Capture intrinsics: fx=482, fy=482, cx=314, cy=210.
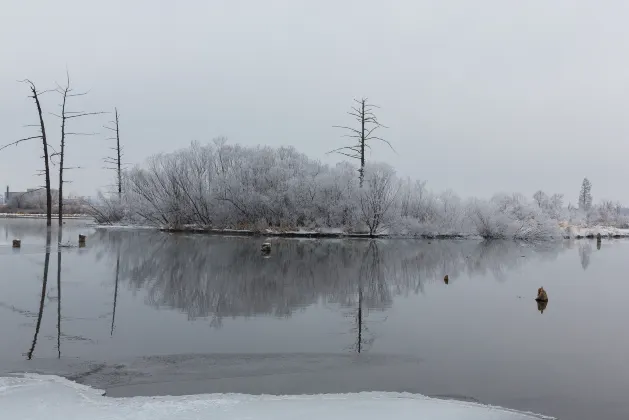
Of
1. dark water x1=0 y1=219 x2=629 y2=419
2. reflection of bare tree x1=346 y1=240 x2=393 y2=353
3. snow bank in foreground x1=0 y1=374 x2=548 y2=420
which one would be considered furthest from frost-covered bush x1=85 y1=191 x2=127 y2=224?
snow bank in foreground x1=0 y1=374 x2=548 y2=420

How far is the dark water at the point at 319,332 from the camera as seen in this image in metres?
5.60

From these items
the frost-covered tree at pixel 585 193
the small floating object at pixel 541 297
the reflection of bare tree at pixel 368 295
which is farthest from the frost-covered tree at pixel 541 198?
the small floating object at pixel 541 297

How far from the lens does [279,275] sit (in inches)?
549

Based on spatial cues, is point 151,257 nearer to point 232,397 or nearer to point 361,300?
point 361,300

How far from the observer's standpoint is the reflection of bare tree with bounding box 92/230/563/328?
32.8 ft

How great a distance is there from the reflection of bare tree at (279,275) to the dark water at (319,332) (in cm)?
8

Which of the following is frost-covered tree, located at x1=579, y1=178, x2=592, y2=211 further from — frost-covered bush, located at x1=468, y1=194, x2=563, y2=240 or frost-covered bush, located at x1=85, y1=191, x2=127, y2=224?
frost-covered bush, located at x1=85, y1=191, x2=127, y2=224

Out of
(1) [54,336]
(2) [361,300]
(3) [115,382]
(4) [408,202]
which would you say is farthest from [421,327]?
(4) [408,202]

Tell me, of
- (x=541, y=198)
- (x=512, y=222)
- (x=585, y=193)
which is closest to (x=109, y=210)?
(x=512, y=222)

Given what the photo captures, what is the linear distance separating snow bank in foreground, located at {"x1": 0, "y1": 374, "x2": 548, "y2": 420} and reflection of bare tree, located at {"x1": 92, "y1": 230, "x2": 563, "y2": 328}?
7.13 ft

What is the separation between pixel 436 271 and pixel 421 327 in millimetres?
7950

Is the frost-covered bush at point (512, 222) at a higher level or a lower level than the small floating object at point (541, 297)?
higher

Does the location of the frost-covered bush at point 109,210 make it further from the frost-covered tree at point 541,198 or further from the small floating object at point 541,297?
the frost-covered tree at point 541,198

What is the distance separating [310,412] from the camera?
4719mm
